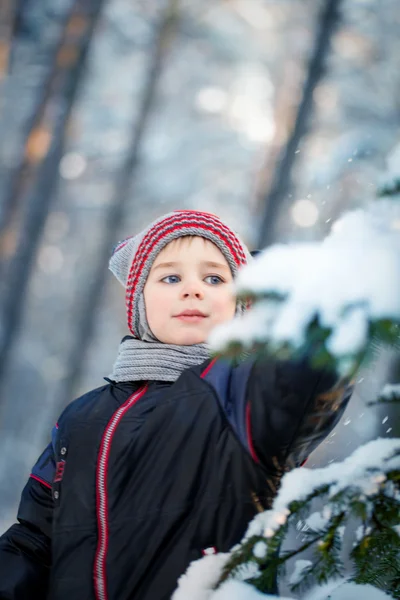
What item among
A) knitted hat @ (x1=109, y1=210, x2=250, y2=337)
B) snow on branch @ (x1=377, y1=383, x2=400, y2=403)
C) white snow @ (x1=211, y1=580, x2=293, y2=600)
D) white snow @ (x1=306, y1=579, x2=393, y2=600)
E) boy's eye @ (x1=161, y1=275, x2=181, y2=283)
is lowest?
white snow @ (x1=306, y1=579, x2=393, y2=600)

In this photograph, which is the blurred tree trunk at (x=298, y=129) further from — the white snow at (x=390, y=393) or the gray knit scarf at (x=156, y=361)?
the white snow at (x=390, y=393)

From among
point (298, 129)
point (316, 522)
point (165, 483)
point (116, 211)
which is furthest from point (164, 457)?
point (116, 211)

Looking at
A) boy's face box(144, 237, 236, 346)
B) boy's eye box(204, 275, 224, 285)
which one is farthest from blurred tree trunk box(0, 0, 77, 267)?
boy's eye box(204, 275, 224, 285)

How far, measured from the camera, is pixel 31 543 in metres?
2.12

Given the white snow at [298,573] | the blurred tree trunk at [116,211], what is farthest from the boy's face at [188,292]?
the blurred tree trunk at [116,211]

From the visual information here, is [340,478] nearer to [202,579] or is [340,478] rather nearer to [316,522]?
[316,522]

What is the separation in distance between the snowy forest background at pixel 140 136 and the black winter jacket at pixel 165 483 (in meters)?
8.08

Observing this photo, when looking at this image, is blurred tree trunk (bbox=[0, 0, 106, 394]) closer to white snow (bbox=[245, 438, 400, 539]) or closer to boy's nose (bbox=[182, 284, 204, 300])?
boy's nose (bbox=[182, 284, 204, 300])

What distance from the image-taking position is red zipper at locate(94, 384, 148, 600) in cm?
180

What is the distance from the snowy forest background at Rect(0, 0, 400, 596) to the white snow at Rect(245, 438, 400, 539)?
28.1 feet

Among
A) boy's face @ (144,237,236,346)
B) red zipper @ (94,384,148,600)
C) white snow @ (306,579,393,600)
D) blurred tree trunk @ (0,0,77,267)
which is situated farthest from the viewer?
blurred tree trunk @ (0,0,77,267)

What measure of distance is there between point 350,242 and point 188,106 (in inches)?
550

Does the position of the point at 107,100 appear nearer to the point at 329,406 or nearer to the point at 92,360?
the point at 92,360

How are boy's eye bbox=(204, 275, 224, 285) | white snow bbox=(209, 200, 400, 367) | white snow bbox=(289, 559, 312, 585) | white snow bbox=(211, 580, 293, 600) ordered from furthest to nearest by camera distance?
1. boy's eye bbox=(204, 275, 224, 285)
2. white snow bbox=(289, 559, 312, 585)
3. white snow bbox=(211, 580, 293, 600)
4. white snow bbox=(209, 200, 400, 367)
